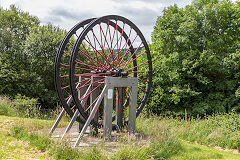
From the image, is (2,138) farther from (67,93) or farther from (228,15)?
(228,15)

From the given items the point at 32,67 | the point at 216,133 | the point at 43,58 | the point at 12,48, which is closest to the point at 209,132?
the point at 216,133

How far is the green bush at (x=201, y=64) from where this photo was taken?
495 inches

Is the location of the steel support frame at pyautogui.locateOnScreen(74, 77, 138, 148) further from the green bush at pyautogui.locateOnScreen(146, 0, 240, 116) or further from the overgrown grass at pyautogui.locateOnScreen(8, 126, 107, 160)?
the green bush at pyautogui.locateOnScreen(146, 0, 240, 116)

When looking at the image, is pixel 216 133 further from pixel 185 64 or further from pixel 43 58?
pixel 43 58

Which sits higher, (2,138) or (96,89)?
(96,89)

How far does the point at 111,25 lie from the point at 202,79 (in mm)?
8036

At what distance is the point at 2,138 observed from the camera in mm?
5578

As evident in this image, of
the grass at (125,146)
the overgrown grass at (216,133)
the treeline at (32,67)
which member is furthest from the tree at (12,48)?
the overgrown grass at (216,133)

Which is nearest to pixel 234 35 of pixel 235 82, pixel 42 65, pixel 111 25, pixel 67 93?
pixel 235 82

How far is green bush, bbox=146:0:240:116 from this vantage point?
12562 mm

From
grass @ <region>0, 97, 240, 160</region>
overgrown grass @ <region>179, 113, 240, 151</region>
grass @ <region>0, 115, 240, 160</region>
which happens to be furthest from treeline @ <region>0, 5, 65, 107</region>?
overgrown grass @ <region>179, 113, 240, 151</region>

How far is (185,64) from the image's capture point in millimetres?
13062

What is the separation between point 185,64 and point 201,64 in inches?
35.8

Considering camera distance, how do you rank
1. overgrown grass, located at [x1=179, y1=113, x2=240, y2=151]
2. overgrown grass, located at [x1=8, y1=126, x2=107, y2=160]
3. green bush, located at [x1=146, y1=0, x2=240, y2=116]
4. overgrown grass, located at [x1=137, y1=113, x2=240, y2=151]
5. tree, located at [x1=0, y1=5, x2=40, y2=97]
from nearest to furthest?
1. overgrown grass, located at [x1=8, y1=126, x2=107, y2=160]
2. overgrown grass, located at [x1=137, y1=113, x2=240, y2=151]
3. overgrown grass, located at [x1=179, y1=113, x2=240, y2=151]
4. green bush, located at [x1=146, y1=0, x2=240, y2=116]
5. tree, located at [x1=0, y1=5, x2=40, y2=97]
